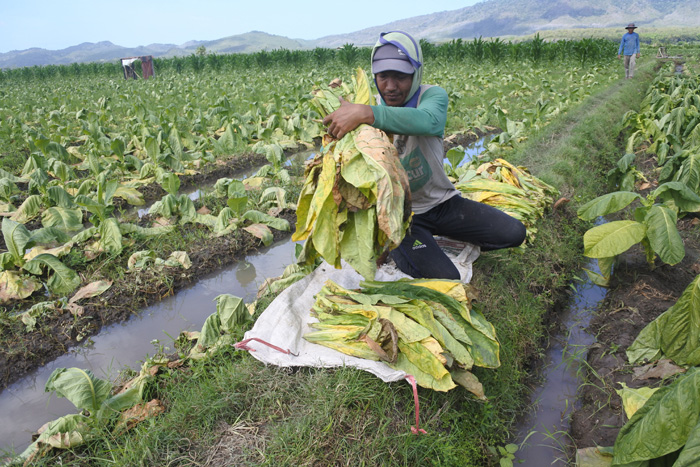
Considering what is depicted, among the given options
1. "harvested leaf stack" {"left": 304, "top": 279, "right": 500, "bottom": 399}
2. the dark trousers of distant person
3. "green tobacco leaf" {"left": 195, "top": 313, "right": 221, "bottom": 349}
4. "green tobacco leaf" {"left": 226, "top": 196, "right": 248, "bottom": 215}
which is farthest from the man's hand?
the dark trousers of distant person

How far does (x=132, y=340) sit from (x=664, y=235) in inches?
157

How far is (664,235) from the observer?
9.98 ft

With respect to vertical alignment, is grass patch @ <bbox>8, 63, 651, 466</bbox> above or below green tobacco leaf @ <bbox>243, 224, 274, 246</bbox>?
below

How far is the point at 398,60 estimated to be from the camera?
2.62 meters

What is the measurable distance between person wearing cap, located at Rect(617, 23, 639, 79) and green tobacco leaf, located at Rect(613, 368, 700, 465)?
1534 cm

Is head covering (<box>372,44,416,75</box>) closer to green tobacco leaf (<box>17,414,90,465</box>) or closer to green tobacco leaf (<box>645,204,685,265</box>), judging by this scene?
green tobacco leaf (<box>645,204,685,265</box>)

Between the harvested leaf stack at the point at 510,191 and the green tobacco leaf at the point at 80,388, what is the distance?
3.49 meters

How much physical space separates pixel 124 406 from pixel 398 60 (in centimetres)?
257

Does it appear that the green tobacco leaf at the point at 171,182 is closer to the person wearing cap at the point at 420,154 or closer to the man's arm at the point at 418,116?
the person wearing cap at the point at 420,154

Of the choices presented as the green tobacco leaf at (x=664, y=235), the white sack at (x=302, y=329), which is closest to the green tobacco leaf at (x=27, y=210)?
the white sack at (x=302, y=329)

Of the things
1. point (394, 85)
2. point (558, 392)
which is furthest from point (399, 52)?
point (558, 392)

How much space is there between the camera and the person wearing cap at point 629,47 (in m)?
13.7

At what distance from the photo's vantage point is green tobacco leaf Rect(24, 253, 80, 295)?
3.78m

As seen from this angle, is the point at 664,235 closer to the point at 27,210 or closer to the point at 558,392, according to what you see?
the point at 558,392
